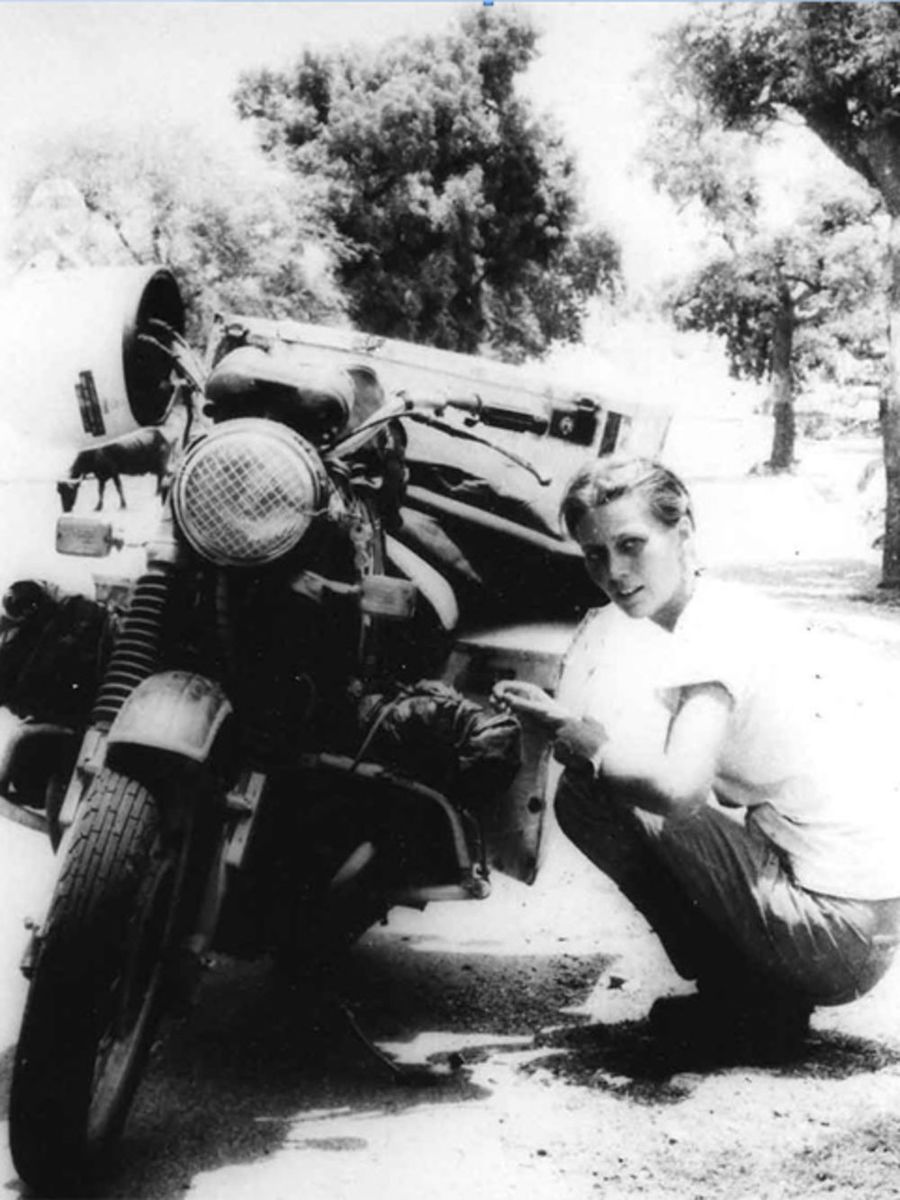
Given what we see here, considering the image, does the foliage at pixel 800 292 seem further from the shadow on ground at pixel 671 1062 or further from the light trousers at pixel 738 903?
the light trousers at pixel 738 903

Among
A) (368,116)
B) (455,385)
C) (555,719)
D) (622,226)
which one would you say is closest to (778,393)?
(622,226)

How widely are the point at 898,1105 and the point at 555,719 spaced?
1.00 m

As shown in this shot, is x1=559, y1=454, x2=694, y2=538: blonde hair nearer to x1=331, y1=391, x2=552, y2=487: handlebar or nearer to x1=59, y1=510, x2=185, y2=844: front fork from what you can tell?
x1=331, y1=391, x2=552, y2=487: handlebar

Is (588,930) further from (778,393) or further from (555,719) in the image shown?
(778,393)

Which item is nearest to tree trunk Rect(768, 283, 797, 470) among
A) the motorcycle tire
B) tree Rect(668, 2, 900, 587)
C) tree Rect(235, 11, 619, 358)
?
tree Rect(668, 2, 900, 587)

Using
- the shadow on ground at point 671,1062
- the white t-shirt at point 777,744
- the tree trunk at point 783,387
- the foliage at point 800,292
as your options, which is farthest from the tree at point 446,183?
the tree trunk at point 783,387

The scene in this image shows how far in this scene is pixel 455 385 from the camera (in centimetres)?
435

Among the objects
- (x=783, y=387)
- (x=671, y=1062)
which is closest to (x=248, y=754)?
(x=671, y=1062)

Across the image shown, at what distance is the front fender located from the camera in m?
2.37

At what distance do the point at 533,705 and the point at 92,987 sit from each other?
93 cm

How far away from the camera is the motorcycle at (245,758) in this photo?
2.26 metres

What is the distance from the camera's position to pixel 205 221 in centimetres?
1209

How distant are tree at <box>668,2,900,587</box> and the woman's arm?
8.59 metres

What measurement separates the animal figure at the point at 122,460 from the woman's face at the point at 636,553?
0.96 metres
